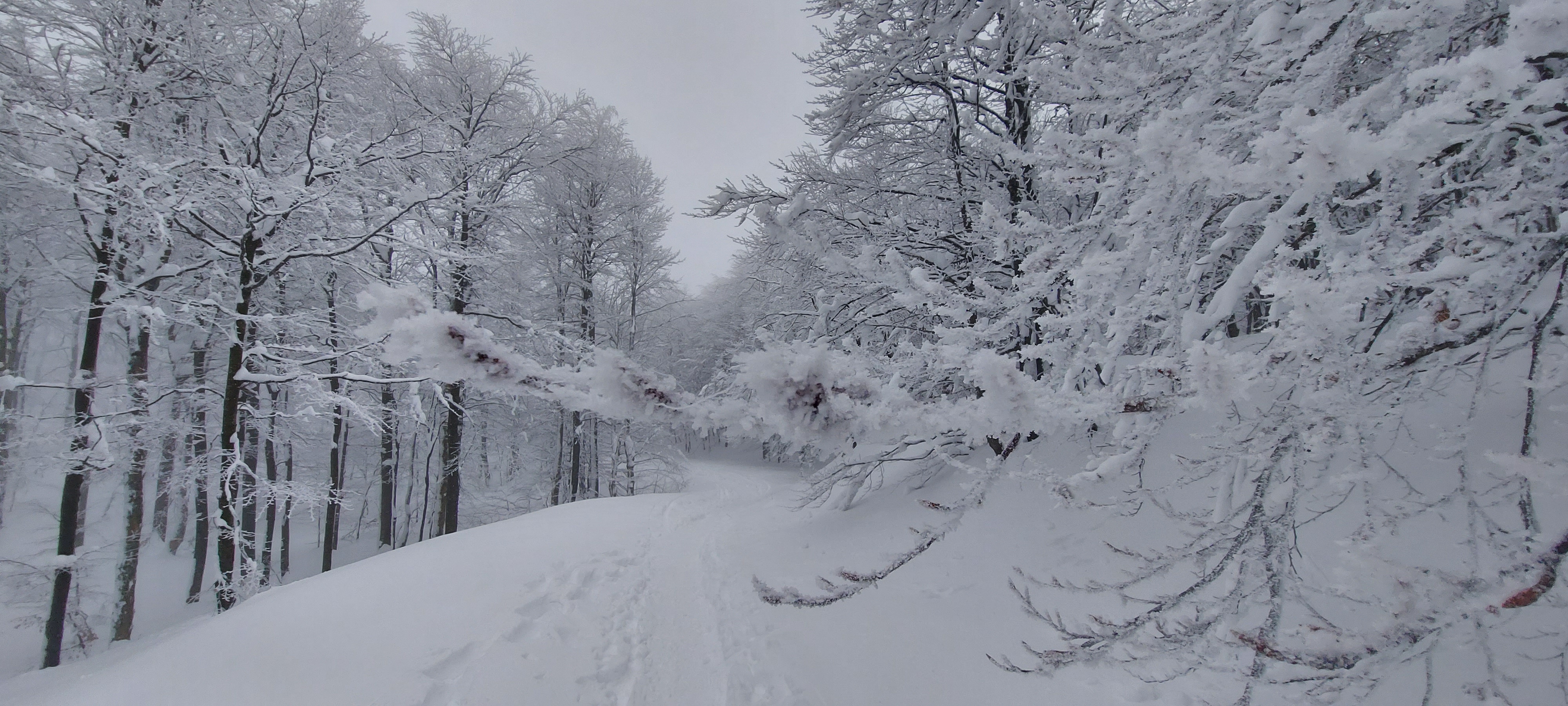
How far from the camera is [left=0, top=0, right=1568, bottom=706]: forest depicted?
112 cm

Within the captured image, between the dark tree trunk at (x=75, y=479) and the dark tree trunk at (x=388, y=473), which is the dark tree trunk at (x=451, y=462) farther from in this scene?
the dark tree trunk at (x=75, y=479)

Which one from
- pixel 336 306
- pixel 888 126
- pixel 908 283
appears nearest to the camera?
pixel 908 283

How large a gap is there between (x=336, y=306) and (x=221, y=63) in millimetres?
3200

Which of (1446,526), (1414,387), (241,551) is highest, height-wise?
(1414,387)

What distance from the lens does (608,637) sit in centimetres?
411

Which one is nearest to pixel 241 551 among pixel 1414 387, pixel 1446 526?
pixel 1414 387

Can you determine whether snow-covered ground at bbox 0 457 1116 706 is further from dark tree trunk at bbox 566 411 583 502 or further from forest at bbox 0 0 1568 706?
dark tree trunk at bbox 566 411 583 502

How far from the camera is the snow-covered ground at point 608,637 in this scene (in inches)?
124

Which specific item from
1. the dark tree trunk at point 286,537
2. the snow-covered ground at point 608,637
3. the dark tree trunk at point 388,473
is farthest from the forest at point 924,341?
the dark tree trunk at point 286,537

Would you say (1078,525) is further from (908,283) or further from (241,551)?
(241,551)

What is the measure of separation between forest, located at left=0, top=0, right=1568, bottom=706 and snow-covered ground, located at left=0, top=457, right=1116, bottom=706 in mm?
48

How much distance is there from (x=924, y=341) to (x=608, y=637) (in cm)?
344

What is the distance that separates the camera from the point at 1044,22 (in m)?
2.20

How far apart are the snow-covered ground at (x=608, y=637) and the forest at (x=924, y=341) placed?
48 mm
